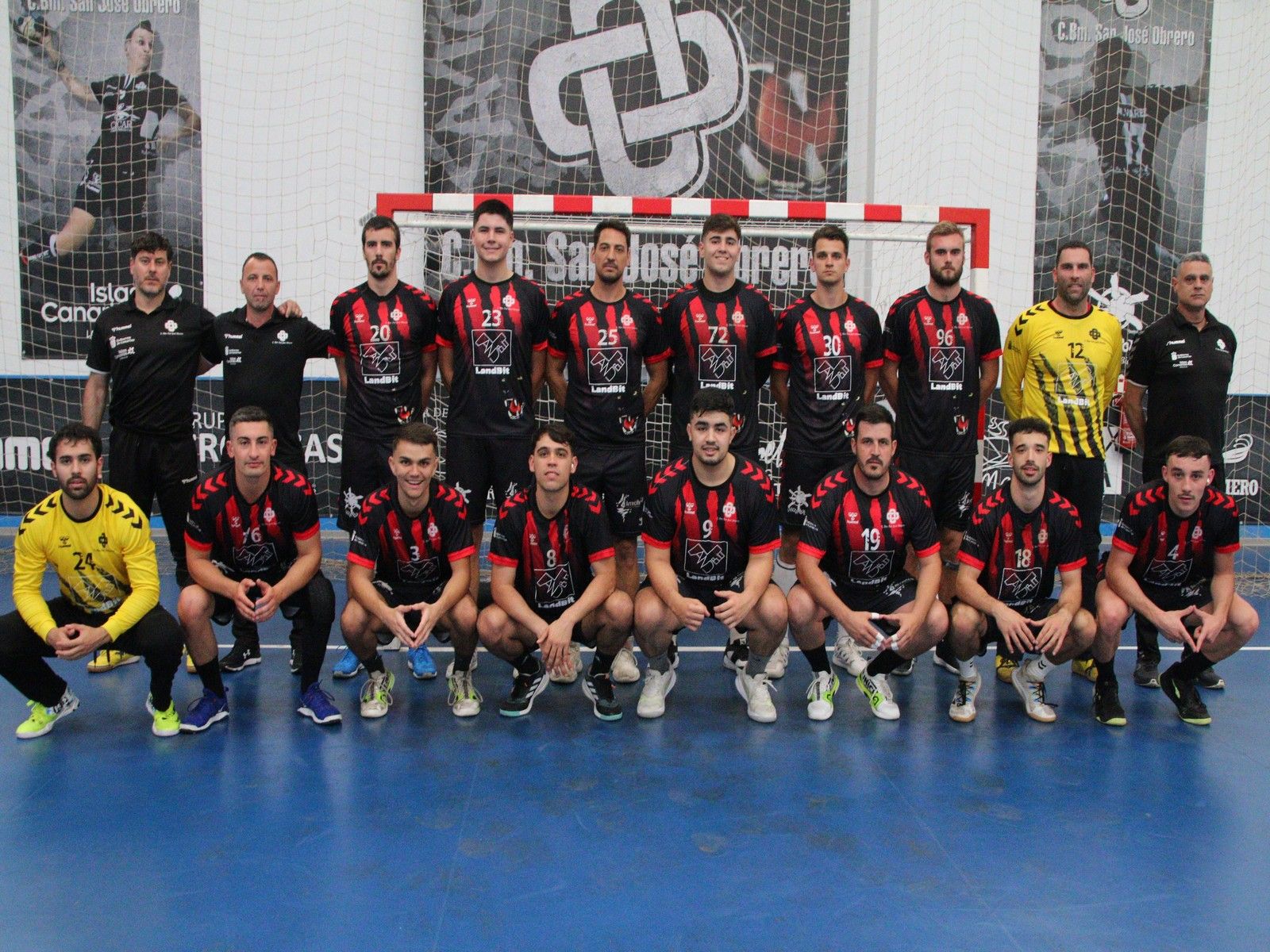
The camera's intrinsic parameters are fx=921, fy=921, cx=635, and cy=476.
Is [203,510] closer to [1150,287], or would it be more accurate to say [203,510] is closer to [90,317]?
[90,317]

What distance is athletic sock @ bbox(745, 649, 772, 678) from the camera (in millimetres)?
4035

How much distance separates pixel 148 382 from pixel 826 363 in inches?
134

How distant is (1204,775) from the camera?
342 cm

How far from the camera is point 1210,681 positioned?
14.7 feet

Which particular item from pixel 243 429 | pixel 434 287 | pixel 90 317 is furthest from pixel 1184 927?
pixel 90 317

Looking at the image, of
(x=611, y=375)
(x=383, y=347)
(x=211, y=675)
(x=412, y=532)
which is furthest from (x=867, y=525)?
(x=211, y=675)

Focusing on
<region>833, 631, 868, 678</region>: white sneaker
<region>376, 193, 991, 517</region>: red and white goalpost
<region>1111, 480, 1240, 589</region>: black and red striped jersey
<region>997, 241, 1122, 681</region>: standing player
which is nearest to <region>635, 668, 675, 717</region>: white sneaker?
<region>833, 631, 868, 678</region>: white sneaker

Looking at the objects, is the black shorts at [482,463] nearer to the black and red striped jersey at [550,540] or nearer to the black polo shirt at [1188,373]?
the black and red striped jersey at [550,540]

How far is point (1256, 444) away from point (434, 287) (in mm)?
7508

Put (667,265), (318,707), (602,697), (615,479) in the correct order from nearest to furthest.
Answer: (318,707) → (602,697) → (615,479) → (667,265)

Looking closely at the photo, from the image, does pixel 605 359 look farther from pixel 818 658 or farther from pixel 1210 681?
pixel 1210 681

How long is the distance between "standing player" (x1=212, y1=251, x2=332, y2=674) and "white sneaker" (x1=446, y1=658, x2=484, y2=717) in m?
1.02

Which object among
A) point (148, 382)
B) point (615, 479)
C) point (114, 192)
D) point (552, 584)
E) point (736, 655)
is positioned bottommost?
point (736, 655)

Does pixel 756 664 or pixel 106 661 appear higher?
pixel 756 664
